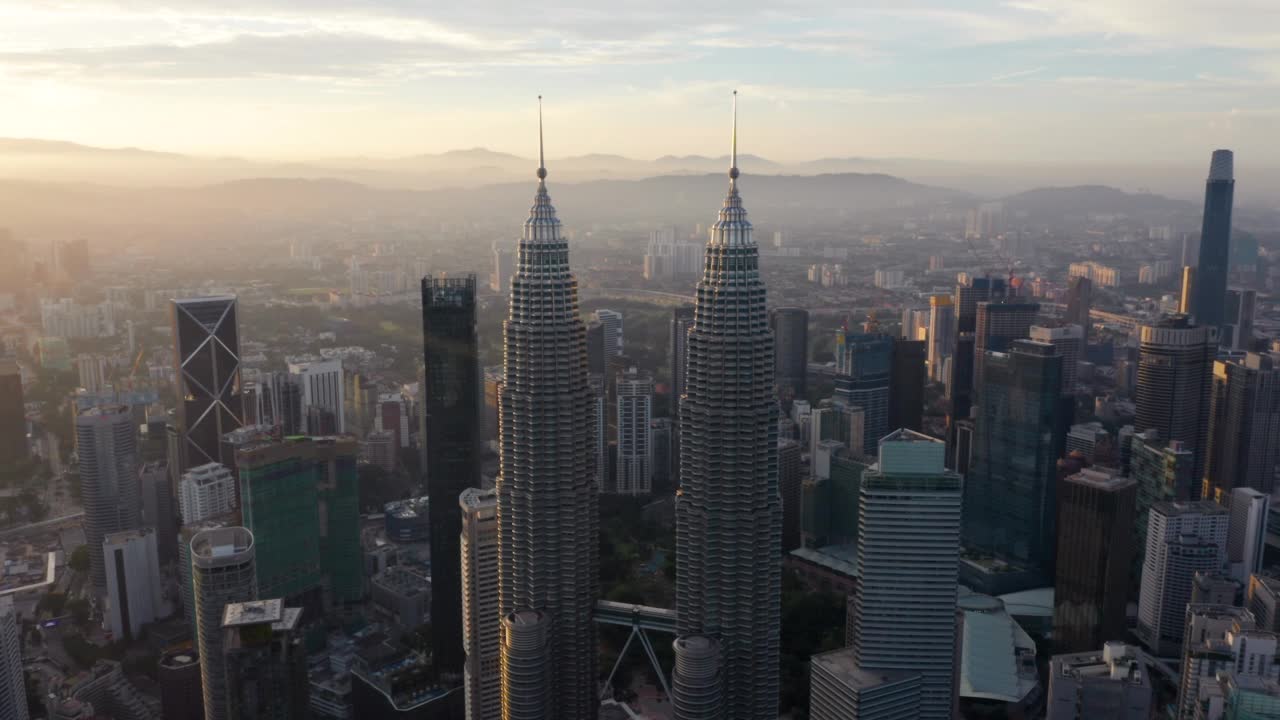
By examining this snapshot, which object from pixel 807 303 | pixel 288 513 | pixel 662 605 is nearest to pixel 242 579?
pixel 288 513

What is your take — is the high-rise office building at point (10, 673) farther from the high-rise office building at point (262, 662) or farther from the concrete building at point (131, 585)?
the high-rise office building at point (262, 662)

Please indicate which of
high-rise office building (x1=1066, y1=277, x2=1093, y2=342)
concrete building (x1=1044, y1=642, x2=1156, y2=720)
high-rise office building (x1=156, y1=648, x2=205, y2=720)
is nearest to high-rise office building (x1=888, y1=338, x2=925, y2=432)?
high-rise office building (x1=1066, y1=277, x2=1093, y2=342)

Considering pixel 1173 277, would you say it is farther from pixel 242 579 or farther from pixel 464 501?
pixel 242 579

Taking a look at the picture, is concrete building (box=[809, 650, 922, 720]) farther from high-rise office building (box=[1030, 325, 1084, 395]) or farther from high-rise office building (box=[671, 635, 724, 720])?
high-rise office building (box=[1030, 325, 1084, 395])

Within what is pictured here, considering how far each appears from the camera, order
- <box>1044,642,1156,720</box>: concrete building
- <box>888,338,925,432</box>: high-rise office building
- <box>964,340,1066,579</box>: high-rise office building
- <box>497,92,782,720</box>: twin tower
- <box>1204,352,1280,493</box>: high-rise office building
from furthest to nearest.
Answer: <box>888,338,925,432</box>: high-rise office building → <box>1204,352,1280,493</box>: high-rise office building → <box>964,340,1066,579</box>: high-rise office building → <box>1044,642,1156,720</box>: concrete building → <box>497,92,782,720</box>: twin tower

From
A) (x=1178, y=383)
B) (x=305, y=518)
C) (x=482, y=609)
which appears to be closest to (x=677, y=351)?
(x=1178, y=383)

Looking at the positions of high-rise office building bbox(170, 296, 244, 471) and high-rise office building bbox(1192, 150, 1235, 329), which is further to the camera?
high-rise office building bbox(1192, 150, 1235, 329)
